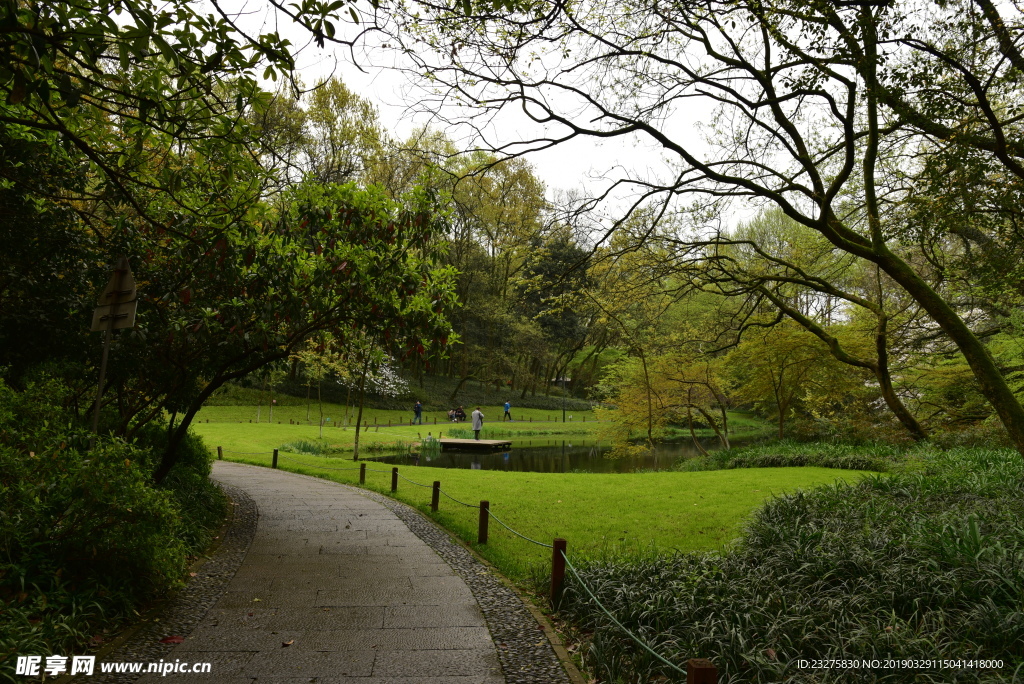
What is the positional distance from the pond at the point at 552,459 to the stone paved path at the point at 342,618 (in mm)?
12990

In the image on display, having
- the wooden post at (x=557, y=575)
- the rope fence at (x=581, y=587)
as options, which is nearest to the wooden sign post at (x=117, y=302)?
the rope fence at (x=581, y=587)

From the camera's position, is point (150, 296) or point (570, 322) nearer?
point (150, 296)

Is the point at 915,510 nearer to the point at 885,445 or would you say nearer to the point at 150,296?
the point at 150,296

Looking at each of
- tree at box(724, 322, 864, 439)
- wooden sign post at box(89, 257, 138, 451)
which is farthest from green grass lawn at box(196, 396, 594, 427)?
wooden sign post at box(89, 257, 138, 451)

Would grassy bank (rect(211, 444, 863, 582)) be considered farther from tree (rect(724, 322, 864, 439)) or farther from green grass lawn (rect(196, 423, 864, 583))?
tree (rect(724, 322, 864, 439))

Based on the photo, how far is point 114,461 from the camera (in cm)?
493

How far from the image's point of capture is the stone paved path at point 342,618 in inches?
157

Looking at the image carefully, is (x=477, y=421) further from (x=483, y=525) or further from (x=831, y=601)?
(x=831, y=601)

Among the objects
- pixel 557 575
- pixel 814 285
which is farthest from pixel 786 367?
pixel 557 575

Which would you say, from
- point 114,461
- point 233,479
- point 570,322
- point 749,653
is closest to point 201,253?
point 114,461

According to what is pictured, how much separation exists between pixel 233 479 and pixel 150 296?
784 centimetres

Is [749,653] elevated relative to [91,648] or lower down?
elevated

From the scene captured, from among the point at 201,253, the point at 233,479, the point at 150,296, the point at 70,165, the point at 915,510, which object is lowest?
the point at 233,479

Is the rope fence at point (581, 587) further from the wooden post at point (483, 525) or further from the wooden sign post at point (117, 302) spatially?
the wooden sign post at point (117, 302)
